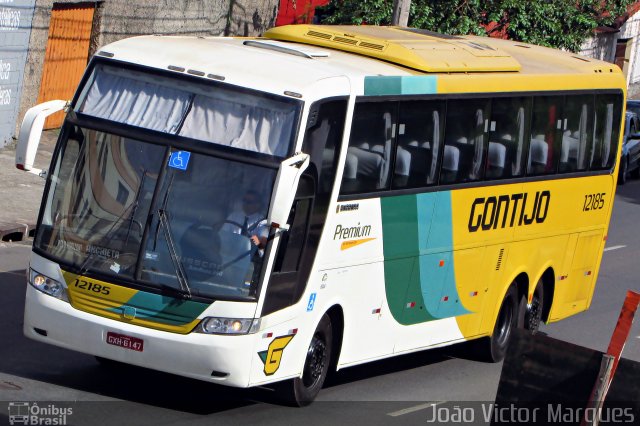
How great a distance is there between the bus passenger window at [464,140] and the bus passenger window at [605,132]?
294 centimetres

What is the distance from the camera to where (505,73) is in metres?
14.1

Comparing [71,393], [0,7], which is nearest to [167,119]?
[71,393]

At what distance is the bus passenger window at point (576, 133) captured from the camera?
15211mm

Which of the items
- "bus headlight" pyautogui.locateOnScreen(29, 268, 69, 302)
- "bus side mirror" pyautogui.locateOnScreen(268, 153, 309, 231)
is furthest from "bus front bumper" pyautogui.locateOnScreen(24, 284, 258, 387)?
"bus side mirror" pyautogui.locateOnScreen(268, 153, 309, 231)

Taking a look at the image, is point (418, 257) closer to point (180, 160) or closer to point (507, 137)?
point (507, 137)

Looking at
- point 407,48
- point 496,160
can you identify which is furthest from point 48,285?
point 496,160

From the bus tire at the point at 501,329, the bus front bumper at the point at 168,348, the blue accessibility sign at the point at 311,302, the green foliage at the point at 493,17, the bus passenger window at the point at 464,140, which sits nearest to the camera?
the bus front bumper at the point at 168,348

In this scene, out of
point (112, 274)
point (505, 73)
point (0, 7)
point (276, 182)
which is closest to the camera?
point (276, 182)

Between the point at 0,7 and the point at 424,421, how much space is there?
46.9 feet

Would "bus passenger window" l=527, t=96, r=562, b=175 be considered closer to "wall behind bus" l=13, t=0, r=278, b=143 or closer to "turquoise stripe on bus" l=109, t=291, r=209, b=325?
"turquoise stripe on bus" l=109, t=291, r=209, b=325

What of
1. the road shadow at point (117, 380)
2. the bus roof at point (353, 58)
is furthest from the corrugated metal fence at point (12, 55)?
the road shadow at point (117, 380)

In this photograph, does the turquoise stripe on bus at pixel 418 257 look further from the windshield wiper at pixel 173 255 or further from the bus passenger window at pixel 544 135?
the windshield wiper at pixel 173 255

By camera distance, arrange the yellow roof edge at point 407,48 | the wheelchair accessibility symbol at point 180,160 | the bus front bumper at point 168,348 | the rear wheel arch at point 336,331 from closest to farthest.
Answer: the bus front bumper at point 168,348
the wheelchair accessibility symbol at point 180,160
the rear wheel arch at point 336,331
the yellow roof edge at point 407,48

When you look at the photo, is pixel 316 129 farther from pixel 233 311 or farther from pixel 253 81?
pixel 233 311
